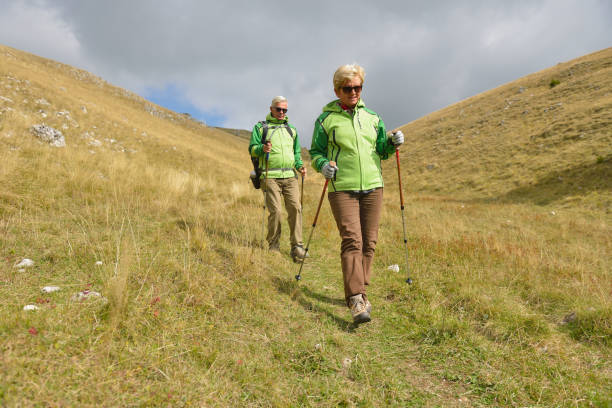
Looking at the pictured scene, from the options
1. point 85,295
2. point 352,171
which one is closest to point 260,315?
point 85,295

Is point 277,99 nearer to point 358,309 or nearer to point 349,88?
point 349,88

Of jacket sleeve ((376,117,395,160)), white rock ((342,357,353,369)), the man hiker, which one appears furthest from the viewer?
the man hiker

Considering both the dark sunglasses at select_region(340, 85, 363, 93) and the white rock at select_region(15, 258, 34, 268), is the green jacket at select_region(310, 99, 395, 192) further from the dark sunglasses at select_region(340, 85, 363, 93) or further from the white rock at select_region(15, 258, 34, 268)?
the white rock at select_region(15, 258, 34, 268)

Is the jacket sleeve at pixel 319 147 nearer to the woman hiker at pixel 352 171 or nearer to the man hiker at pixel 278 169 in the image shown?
the woman hiker at pixel 352 171

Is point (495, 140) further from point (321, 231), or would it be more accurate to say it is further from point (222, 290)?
point (222, 290)

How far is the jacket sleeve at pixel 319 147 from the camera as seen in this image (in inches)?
138

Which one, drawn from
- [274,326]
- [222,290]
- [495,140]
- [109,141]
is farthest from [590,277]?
[495,140]

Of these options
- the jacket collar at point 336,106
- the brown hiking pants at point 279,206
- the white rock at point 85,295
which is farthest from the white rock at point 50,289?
the jacket collar at point 336,106

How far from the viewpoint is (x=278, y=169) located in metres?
5.48

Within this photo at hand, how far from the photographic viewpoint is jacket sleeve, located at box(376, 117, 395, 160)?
148 inches

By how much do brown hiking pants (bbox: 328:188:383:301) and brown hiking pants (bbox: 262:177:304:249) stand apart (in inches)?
81.4

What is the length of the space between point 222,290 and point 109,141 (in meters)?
15.8

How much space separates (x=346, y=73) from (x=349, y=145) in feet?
2.60

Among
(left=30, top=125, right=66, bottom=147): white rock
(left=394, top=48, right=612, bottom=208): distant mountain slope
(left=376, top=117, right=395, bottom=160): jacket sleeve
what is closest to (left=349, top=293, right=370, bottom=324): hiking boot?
(left=376, top=117, right=395, bottom=160): jacket sleeve
